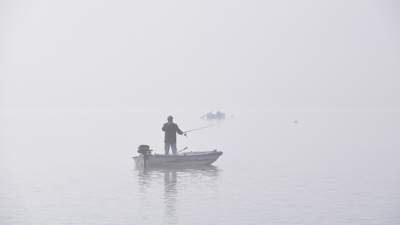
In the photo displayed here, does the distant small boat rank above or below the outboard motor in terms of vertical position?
below

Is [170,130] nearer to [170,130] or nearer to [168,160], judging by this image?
[170,130]

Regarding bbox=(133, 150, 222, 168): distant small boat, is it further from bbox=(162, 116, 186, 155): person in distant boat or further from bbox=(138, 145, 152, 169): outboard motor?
bbox=(162, 116, 186, 155): person in distant boat

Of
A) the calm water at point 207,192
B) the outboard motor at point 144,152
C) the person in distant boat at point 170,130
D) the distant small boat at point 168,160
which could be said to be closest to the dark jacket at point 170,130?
the person in distant boat at point 170,130

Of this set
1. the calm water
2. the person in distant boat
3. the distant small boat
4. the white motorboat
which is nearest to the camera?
the calm water

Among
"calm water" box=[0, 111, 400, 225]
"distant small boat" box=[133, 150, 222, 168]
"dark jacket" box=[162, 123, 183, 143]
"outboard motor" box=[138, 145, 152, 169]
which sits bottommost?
"calm water" box=[0, 111, 400, 225]

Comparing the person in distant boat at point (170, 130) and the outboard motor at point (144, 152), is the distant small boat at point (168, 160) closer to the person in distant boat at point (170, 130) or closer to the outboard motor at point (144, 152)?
the outboard motor at point (144, 152)

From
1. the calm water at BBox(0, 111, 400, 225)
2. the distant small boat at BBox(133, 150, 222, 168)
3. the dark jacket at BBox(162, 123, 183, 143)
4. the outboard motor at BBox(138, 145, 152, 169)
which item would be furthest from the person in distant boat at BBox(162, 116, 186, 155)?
the calm water at BBox(0, 111, 400, 225)

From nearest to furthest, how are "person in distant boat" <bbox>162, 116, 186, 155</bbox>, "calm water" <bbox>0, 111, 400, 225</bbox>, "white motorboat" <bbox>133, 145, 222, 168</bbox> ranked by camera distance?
"calm water" <bbox>0, 111, 400, 225</bbox> → "person in distant boat" <bbox>162, 116, 186, 155</bbox> → "white motorboat" <bbox>133, 145, 222, 168</bbox>

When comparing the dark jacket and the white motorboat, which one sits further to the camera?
the white motorboat

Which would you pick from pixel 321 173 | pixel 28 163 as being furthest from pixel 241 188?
pixel 28 163

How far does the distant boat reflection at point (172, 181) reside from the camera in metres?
24.0

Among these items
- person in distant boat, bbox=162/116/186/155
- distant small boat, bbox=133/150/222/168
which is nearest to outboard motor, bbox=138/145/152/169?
distant small boat, bbox=133/150/222/168

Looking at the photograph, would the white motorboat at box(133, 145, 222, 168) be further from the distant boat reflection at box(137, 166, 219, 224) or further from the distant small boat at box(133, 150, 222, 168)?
the distant boat reflection at box(137, 166, 219, 224)

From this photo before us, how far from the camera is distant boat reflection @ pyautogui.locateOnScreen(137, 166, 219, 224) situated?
23950 mm
